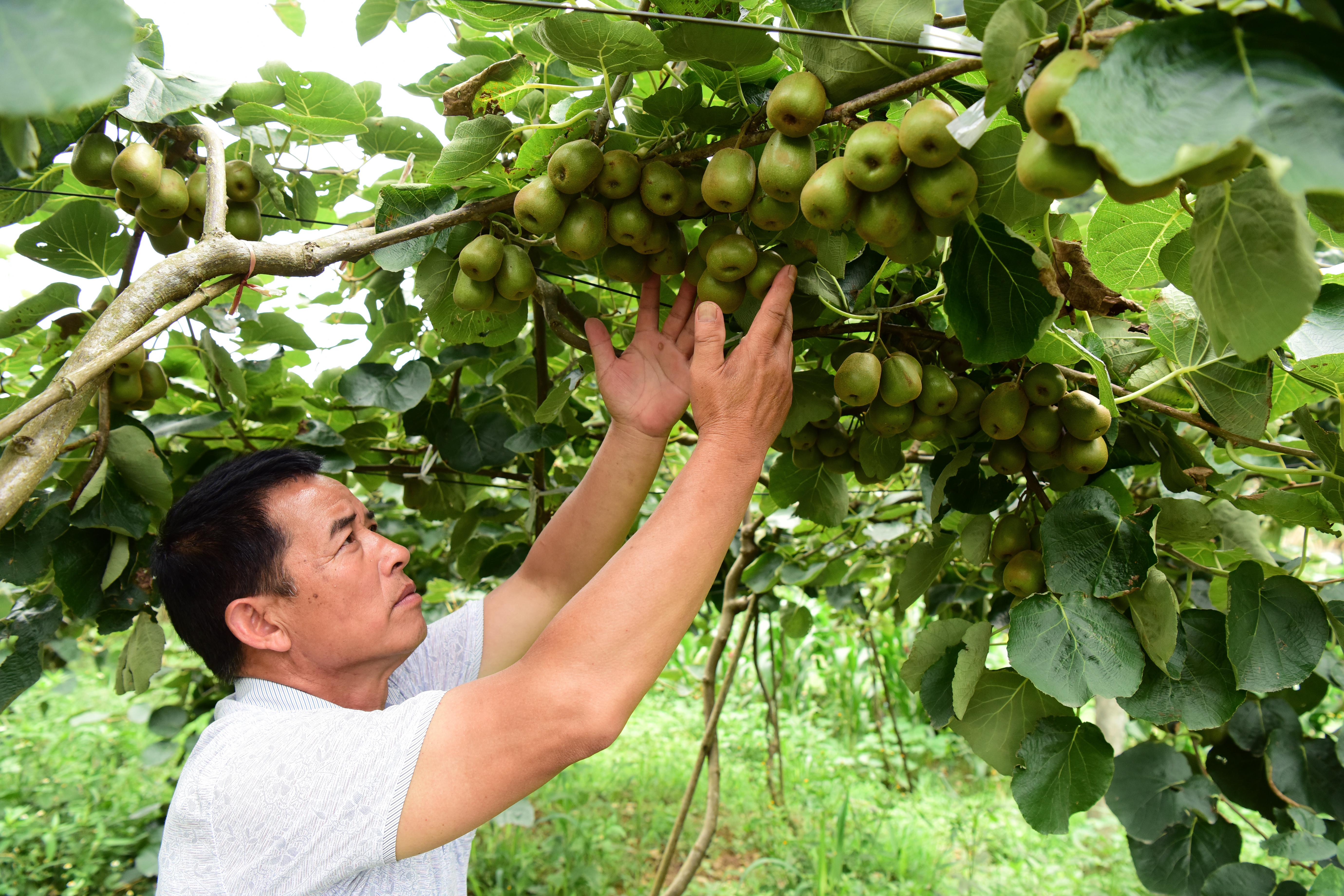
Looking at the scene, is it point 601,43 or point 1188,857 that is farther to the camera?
point 1188,857

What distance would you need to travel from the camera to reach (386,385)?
6.73ft

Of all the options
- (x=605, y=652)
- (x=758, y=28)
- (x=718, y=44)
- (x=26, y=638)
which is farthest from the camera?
(x=26, y=638)

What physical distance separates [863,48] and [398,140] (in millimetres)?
1313

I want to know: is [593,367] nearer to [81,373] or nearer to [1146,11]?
[81,373]

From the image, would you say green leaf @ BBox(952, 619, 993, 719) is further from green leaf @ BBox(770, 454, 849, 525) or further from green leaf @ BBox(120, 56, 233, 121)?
green leaf @ BBox(120, 56, 233, 121)

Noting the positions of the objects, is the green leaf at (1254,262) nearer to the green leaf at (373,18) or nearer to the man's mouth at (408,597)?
the man's mouth at (408,597)

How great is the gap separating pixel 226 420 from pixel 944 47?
2.03 m

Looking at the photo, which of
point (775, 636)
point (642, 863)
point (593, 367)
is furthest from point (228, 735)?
point (775, 636)

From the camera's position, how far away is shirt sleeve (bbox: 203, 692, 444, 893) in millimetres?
1275

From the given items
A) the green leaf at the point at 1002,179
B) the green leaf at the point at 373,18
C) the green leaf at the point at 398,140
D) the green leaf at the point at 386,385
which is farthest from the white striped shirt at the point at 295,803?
the green leaf at the point at 373,18

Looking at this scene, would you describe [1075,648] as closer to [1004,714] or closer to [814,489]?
[1004,714]

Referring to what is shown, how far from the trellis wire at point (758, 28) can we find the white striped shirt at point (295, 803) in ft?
3.39

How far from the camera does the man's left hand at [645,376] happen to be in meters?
1.72

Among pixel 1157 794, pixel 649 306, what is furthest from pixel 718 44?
pixel 1157 794
